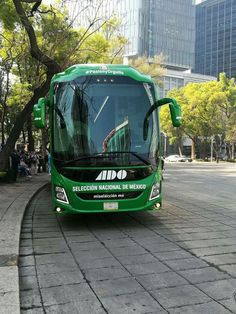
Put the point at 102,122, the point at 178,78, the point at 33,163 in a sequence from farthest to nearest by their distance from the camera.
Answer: the point at 178,78 < the point at 33,163 < the point at 102,122

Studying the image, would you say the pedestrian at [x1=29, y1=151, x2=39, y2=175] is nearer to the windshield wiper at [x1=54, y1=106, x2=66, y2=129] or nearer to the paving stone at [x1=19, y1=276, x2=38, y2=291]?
the windshield wiper at [x1=54, y1=106, x2=66, y2=129]

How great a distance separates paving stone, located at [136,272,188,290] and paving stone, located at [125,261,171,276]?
0.14 m

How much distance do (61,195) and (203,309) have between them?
180 inches

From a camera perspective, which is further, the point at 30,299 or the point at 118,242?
the point at 118,242

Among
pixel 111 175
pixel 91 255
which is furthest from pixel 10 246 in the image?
pixel 111 175

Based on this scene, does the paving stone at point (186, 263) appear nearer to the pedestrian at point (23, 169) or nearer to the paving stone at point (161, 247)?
the paving stone at point (161, 247)

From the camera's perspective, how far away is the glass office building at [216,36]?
9456 cm

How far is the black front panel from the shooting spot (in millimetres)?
8383

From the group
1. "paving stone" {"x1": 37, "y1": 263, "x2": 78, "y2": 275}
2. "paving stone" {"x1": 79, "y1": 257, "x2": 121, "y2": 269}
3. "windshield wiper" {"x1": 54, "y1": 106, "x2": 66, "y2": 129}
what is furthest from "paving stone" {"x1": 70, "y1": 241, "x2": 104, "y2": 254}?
"windshield wiper" {"x1": 54, "y1": 106, "x2": 66, "y2": 129}

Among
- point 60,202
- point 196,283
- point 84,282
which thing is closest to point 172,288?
point 196,283

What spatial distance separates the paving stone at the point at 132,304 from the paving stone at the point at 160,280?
313 mm

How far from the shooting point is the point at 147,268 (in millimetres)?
5961

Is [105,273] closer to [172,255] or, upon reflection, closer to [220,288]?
[172,255]

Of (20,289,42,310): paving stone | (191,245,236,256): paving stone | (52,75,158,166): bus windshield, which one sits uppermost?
(52,75,158,166): bus windshield
